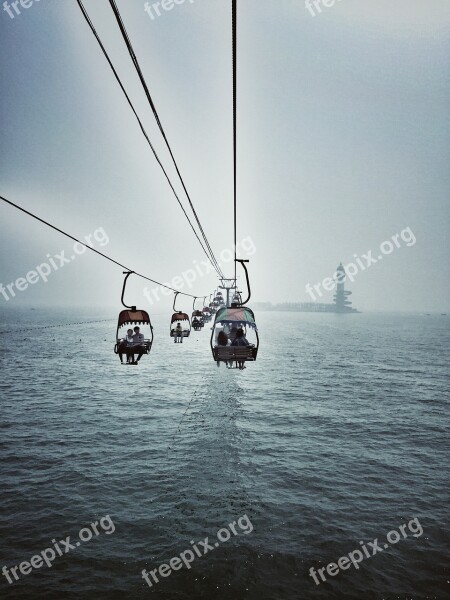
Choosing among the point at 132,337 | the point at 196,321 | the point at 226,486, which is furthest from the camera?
the point at 196,321

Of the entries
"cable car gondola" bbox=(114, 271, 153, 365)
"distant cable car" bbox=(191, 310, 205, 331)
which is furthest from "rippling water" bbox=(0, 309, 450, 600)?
"distant cable car" bbox=(191, 310, 205, 331)

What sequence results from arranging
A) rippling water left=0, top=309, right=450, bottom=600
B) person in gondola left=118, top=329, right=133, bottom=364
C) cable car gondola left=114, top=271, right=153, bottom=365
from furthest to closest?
1. person in gondola left=118, top=329, right=133, bottom=364
2. cable car gondola left=114, top=271, right=153, bottom=365
3. rippling water left=0, top=309, right=450, bottom=600

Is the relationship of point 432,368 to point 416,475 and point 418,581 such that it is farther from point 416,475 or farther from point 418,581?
point 418,581

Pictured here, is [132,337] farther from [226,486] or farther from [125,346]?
[226,486]

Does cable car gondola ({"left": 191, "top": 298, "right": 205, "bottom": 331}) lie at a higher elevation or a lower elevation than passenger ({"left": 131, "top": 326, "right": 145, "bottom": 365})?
higher

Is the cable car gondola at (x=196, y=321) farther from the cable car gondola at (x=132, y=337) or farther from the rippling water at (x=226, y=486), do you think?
the cable car gondola at (x=132, y=337)

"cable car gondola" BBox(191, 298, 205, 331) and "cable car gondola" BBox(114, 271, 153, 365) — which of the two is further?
"cable car gondola" BBox(191, 298, 205, 331)

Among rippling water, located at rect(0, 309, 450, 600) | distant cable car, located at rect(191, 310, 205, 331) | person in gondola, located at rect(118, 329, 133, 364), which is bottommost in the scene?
rippling water, located at rect(0, 309, 450, 600)

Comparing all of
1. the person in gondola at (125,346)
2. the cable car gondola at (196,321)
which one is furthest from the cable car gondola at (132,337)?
the cable car gondola at (196,321)

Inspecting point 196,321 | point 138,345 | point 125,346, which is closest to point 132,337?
point 125,346

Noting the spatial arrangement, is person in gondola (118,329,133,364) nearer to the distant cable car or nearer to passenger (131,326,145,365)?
passenger (131,326,145,365)
